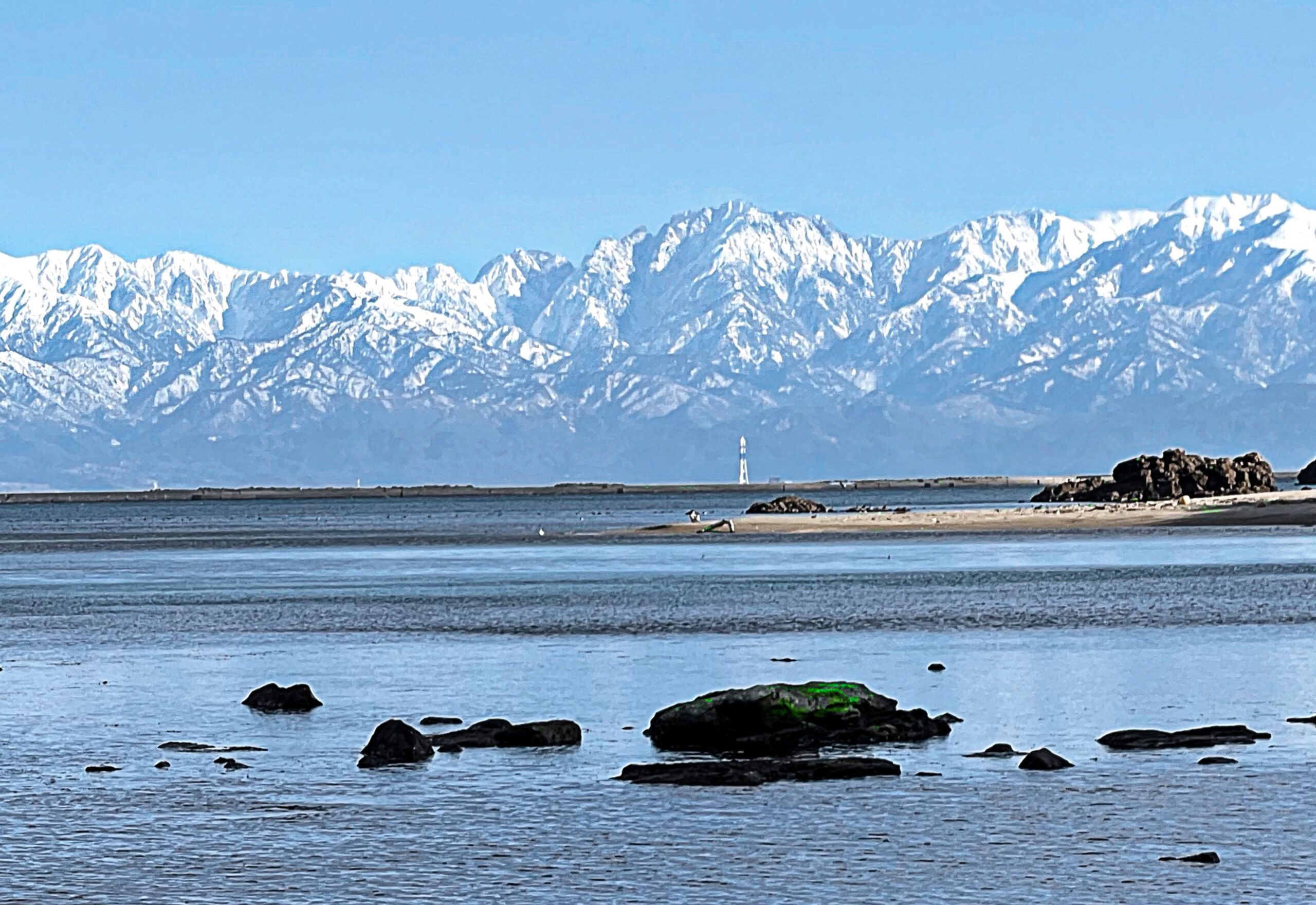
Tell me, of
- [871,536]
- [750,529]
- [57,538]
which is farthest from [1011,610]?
[57,538]

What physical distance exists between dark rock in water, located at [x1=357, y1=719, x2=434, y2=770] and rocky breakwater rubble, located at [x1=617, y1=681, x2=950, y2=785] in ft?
12.8

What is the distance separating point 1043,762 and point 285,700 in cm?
1523

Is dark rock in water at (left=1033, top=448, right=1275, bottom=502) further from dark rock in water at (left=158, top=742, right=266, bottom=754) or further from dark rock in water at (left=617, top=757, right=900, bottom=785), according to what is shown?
dark rock in water at (left=617, top=757, right=900, bottom=785)

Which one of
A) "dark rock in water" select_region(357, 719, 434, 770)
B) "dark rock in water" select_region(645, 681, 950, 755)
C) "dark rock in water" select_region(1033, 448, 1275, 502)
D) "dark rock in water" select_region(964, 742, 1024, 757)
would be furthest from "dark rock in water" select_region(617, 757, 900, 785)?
"dark rock in water" select_region(1033, 448, 1275, 502)

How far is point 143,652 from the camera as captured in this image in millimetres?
54656

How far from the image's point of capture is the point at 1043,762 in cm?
3175

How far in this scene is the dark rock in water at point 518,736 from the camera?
3506 cm

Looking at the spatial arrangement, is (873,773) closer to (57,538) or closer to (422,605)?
(422,605)

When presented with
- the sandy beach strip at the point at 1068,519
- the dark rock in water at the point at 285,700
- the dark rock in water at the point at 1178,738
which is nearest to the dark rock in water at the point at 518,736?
the dark rock in water at the point at 285,700

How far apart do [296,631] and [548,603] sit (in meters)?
13.2

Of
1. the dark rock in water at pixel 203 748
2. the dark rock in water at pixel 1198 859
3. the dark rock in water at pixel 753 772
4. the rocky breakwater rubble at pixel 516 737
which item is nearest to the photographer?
the dark rock in water at pixel 1198 859

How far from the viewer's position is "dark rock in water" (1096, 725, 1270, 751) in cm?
3366

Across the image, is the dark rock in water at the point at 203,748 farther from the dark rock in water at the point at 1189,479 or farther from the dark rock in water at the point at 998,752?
the dark rock in water at the point at 1189,479

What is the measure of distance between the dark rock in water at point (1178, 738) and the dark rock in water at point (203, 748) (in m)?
13.5
